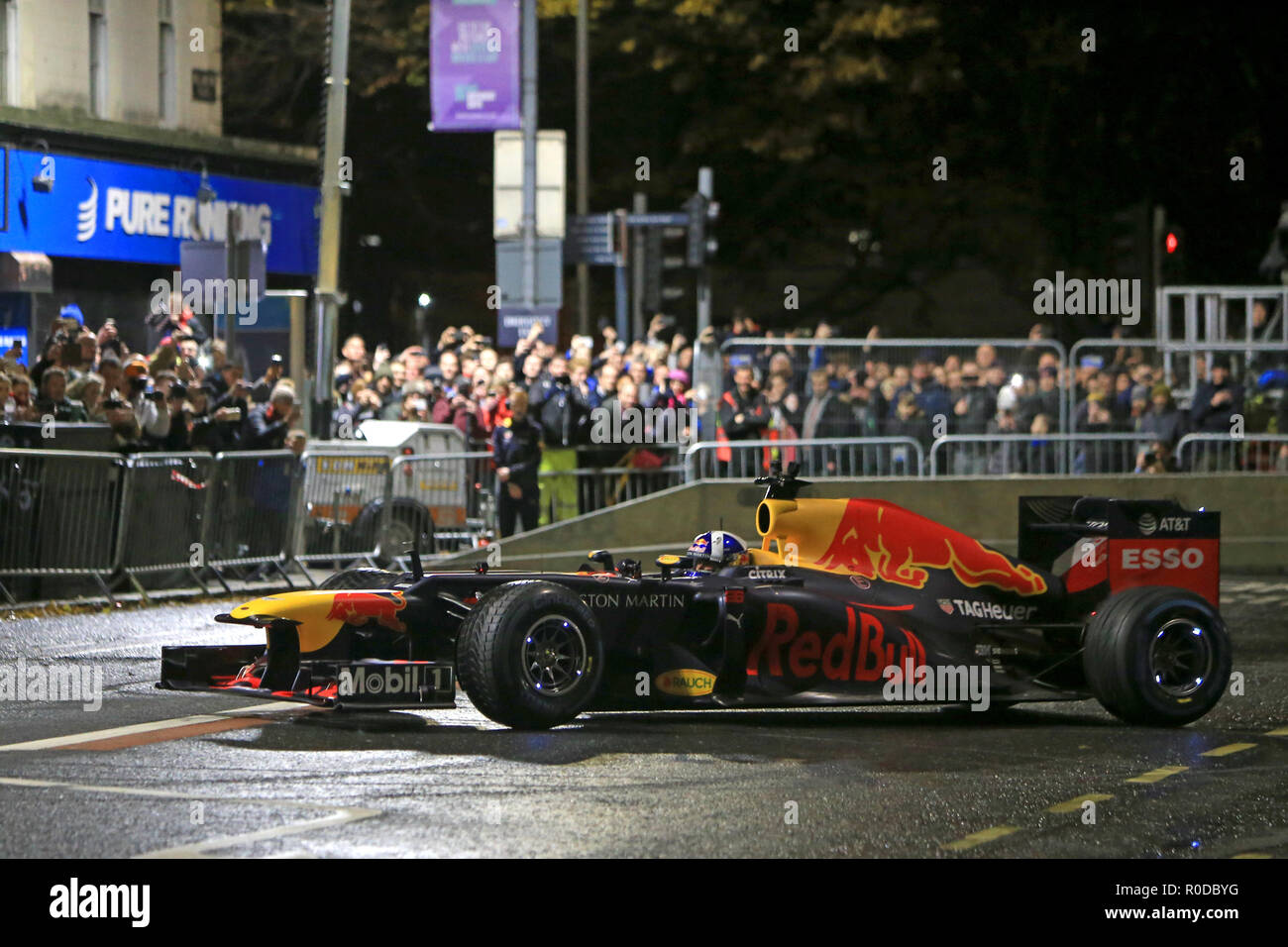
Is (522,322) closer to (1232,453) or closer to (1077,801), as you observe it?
(1232,453)

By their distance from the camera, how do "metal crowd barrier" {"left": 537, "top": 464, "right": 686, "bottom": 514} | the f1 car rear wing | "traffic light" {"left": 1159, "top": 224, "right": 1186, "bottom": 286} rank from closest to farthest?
the f1 car rear wing < "metal crowd barrier" {"left": 537, "top": 464, "right": 686, "bottom": 514} < "traffic light" {"left": 1159, "top": 224, "right": 1186, "bottom": 286}

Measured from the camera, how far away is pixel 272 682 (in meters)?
9.52

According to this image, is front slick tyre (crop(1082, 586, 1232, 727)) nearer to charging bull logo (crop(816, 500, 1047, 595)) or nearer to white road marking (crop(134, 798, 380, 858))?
charging bull logo (crop(816, 500, 1047, 595))

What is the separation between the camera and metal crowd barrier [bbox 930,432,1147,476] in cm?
2070

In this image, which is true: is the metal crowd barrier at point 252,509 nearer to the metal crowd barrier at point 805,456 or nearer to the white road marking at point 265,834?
the metal crowd barrier at point 805,456

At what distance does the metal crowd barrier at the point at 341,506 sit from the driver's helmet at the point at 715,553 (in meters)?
7.75

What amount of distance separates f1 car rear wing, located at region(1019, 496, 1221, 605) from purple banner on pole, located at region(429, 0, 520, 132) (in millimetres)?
14763

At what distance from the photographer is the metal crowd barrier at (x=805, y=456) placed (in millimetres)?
19906

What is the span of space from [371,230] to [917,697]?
1295 inches

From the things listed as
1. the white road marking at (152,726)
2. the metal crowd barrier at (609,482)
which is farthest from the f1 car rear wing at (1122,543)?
the metal crowd barrier at (609,482)

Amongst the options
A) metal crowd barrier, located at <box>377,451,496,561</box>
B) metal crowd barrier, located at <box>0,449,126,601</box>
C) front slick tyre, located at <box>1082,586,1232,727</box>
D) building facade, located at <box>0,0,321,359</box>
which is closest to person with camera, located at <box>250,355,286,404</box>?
metal crowd barrier, located at <box>377,451,496,561</box>

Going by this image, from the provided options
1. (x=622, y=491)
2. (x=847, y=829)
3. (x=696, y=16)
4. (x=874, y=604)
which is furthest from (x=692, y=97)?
(x=847, y=829)
